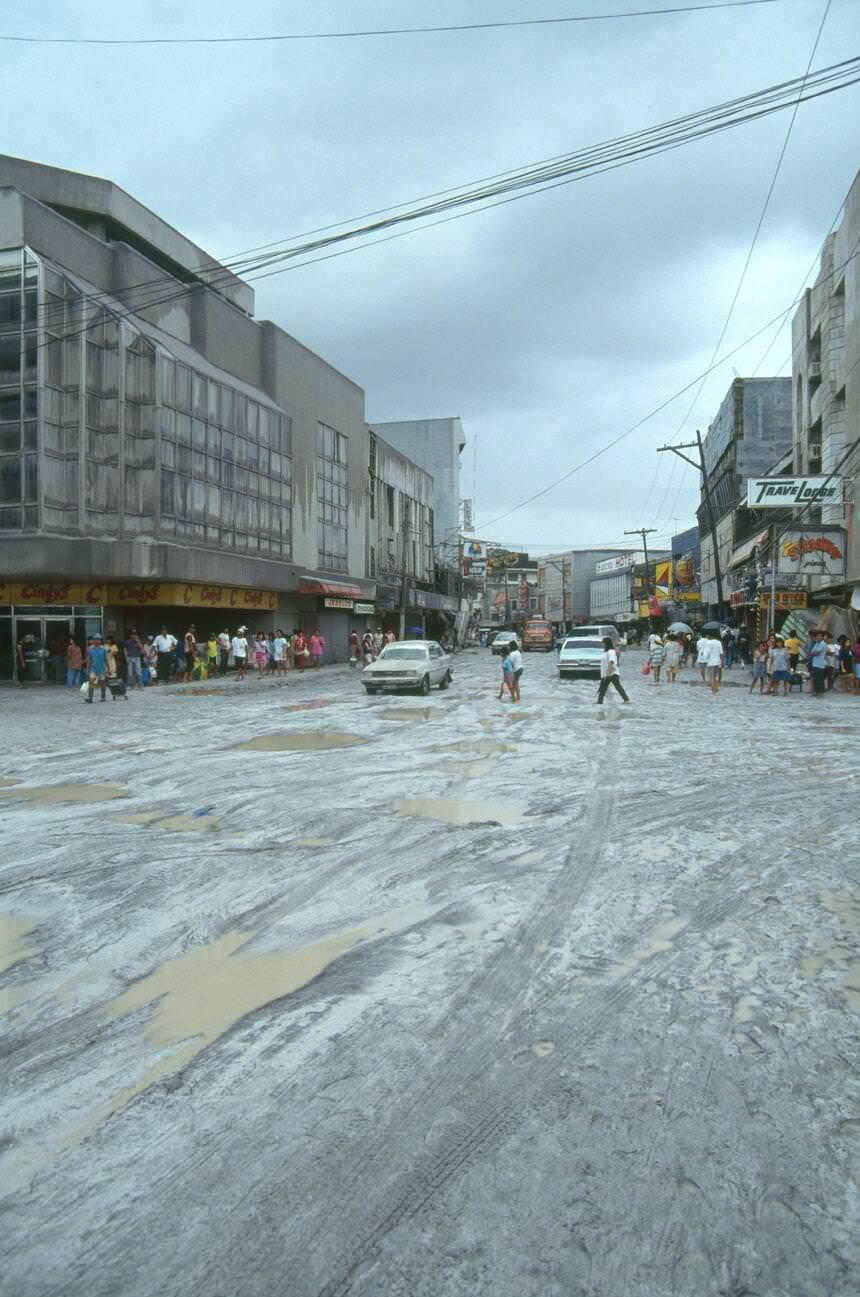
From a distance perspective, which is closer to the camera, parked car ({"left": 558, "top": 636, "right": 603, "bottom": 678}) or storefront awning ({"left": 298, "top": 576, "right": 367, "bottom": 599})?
parked car ({"left": 558, "top": 636, "right": 603, "bottom": 678})

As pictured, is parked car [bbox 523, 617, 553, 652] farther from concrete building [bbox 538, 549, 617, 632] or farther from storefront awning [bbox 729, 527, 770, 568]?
concrete building [bbox 538, 549, 617, 632]

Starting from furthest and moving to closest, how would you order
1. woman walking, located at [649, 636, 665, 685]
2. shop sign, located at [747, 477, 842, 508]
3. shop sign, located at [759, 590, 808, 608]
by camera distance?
shop sign, located at [759, 590, 808, 608] → shop sign, located at [747, 477, 842, 508] → woman walking, located at [649, 636, 665, 685]

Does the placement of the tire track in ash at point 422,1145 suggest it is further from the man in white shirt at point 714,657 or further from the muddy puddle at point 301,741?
the man in white shirt at point 714,657

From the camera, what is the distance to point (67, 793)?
1017 cm

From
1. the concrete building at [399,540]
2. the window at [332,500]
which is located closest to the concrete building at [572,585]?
the concrete building at [399,540]

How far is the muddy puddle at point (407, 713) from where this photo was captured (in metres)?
18.9

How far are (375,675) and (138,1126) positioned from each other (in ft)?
72.7

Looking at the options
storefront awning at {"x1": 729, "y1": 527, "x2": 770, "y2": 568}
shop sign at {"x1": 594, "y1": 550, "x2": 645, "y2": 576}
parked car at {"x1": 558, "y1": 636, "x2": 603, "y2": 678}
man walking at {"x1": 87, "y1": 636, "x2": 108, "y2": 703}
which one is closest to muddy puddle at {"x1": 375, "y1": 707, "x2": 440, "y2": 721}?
man walking at {"x1": 87, "y1": 636, "x2": 108, "y2": 703}

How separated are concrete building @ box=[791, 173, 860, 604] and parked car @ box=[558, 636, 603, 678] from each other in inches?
325

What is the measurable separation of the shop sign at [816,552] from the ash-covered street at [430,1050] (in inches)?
925

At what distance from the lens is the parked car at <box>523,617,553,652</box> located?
68062mm

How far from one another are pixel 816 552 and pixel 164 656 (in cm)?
2202

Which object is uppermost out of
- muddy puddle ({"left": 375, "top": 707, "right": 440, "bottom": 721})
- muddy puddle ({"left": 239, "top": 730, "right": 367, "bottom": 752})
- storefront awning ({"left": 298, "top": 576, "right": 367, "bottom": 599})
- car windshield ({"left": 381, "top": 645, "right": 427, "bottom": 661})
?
storefront awning ({"left": 298, "top": 576, "right": 367, "bottom": 599})

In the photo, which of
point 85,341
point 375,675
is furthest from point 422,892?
point 85,341
